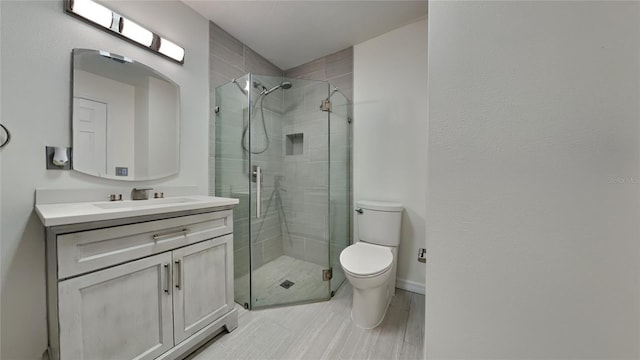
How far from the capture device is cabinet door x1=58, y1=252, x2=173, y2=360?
81cm

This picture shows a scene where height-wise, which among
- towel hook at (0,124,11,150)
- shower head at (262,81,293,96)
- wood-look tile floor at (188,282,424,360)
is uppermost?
shower head at (262,81,293,96)

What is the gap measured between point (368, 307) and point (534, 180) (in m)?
1.28

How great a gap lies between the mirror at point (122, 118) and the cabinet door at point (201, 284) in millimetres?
669

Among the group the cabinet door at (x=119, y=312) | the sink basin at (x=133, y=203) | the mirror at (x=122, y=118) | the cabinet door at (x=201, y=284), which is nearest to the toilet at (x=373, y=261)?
the cabinet door at (x=201, y=284)

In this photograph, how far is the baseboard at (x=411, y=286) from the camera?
1.81 m

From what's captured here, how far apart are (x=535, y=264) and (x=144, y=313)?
147 cm

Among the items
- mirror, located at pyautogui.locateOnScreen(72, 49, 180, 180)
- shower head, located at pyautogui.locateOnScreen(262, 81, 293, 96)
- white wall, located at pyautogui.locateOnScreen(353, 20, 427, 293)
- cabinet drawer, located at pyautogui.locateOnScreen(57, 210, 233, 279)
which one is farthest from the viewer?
shower head, located at pyautogui.locateOnScreen(262, 81, 293, 96)

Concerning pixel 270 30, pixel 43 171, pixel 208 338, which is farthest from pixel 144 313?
pixel 270 30

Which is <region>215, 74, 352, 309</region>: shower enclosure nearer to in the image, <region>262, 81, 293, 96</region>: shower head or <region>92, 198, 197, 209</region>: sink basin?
<region>262, 81, 293, 96</region>: shower head

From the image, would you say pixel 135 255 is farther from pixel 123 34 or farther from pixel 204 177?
pixel 123 34

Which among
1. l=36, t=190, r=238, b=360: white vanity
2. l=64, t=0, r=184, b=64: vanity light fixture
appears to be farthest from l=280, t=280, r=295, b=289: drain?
l=64, t=0, r=184, b=64: vanity light fixture

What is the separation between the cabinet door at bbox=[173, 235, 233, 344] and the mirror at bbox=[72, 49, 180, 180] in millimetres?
669

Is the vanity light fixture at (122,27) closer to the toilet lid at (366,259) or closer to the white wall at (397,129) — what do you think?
the white wall at (397,129)

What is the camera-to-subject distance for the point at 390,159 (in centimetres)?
190
